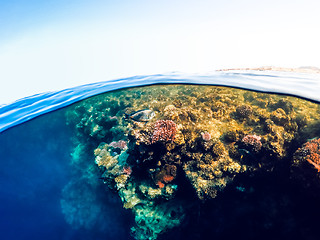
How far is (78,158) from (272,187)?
546 inches

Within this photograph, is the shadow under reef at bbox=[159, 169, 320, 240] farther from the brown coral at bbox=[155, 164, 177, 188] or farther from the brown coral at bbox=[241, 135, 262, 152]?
the brown coral at bbox=[155, 164, 177, 188]

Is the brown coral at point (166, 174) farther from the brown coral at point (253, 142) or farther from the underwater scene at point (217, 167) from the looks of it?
the brown coral at point (253, 142)

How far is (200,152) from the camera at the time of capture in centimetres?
589

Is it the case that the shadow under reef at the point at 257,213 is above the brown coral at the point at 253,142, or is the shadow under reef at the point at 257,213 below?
below

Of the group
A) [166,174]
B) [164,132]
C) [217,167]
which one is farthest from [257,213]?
[164,132]

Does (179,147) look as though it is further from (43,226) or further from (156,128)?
(43,226)

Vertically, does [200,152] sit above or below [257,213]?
above

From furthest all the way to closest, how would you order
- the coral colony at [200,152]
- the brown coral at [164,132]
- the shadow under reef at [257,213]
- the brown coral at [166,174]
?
the brown coral at [166,174]
the shadow under reef at [257,213]
the coral colony at [200,152]
the brown coral at [164,132]

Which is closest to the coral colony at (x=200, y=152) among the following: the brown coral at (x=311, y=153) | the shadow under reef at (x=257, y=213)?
the brown coral at (x=311, y=153)

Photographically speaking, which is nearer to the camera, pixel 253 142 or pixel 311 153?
pixel 311 153

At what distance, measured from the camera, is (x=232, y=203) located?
6.49 m

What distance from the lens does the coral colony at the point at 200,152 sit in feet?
18.0

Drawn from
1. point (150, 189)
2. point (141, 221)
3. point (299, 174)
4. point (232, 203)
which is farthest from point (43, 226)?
point (299, 174)

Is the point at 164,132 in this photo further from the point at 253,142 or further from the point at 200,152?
the point at 253,142
